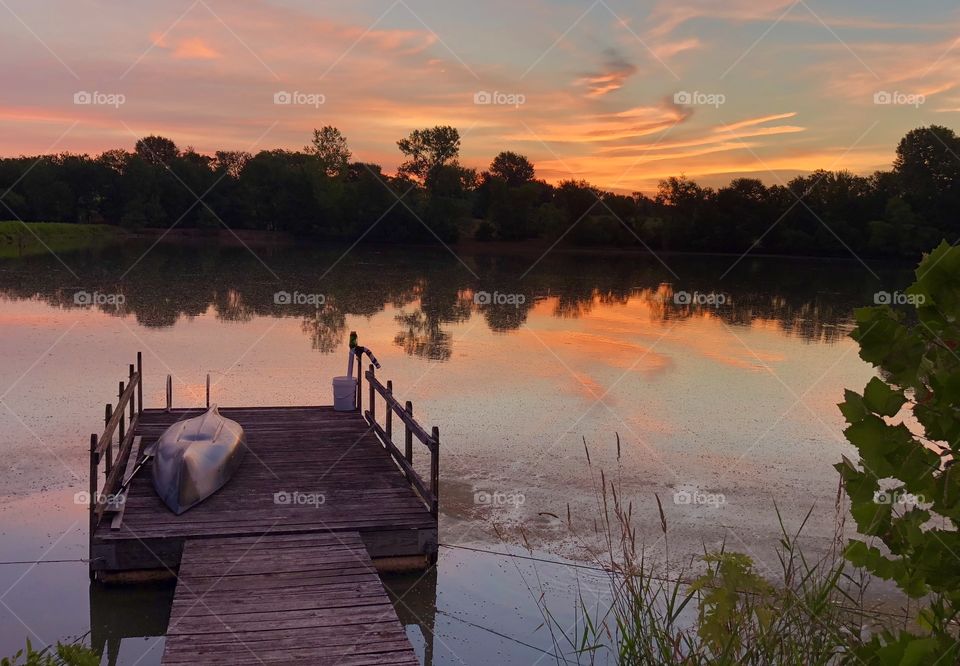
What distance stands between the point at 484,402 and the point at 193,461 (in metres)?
7.97

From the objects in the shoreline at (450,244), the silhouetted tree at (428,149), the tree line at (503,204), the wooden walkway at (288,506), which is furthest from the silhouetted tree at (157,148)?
the wooden walkway at (288,506)

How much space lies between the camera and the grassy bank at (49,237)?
6196 cm

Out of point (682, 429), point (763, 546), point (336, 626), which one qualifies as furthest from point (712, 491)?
point (336, 626)

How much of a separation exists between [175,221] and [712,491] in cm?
8936

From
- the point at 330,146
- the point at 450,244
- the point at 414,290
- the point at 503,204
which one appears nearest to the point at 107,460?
the point at 414,290

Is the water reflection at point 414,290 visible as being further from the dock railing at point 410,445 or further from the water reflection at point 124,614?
the water reflection at point 124,614

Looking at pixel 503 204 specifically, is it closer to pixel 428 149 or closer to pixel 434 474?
pixel 428 149

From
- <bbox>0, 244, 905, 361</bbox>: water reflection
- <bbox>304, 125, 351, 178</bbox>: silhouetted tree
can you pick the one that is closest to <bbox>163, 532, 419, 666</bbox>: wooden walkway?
<bbox>0, 244, 905, 361</bbox>: water reflection

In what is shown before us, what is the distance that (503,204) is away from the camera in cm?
8919

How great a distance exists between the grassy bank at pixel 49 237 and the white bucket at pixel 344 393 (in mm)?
46882

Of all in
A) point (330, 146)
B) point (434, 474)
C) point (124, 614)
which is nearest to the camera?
point (124, 614)

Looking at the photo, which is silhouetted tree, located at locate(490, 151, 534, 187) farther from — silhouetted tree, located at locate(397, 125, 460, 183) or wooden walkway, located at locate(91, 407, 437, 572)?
wooden walkway, located at locate(91, 407, 437, 572)

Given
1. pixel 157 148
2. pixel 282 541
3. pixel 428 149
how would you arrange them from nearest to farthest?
pixel 282 541, pixel 428 149, pixel 157 148

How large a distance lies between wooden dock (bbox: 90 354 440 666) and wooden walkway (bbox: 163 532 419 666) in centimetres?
2
